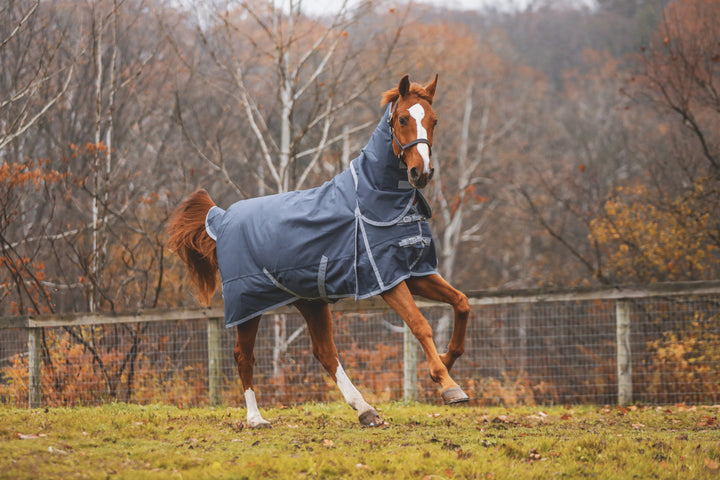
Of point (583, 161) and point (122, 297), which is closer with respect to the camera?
point (122, 297)

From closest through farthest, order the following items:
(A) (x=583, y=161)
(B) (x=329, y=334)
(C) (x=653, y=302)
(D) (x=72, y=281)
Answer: (B) (x=329, y=334) → (C) (x=653, y=302) → (D) (x=72, y=281) → (A) (x=583, y=161)

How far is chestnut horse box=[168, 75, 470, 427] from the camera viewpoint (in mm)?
4703

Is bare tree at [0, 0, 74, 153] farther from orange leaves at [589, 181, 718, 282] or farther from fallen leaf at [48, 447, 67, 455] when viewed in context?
orange leaves at [589, 181, 718, 282]

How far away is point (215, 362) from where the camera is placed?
305 inches

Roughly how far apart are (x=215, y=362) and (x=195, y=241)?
2040 millimetres

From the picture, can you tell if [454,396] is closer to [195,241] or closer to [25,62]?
[195,241]

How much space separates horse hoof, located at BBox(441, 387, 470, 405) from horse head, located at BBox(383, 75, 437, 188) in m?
1.33

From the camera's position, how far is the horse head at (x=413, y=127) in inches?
178

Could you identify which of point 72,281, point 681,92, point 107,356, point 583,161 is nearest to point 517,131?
point 583,161

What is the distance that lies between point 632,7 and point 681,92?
76.6 ft

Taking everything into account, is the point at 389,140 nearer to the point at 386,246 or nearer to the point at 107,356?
the point at 386,246

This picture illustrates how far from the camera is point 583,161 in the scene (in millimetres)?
26172

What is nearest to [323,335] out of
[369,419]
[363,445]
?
[369,419]

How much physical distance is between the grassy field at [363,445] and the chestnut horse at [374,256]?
460 millimetres
